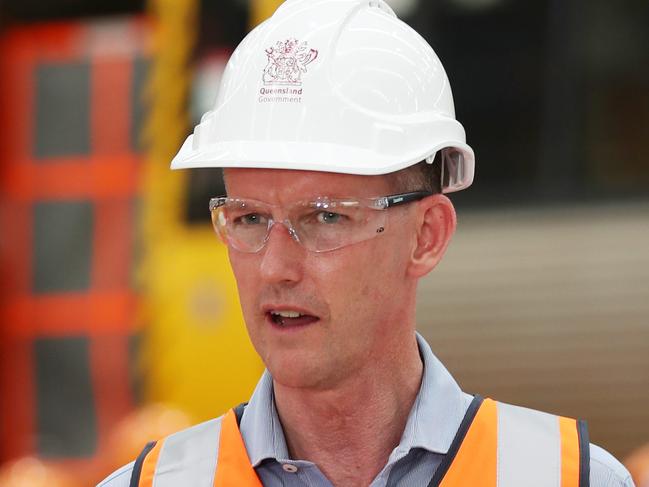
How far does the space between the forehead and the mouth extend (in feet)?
0.56

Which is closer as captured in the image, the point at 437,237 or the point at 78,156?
the point at 437,237

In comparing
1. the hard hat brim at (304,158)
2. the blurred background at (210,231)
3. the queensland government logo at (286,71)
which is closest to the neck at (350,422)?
the hard hat brim at (304,158)

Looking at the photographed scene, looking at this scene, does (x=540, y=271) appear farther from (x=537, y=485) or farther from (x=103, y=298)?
(x=537, y=485)

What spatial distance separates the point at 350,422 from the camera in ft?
6.94

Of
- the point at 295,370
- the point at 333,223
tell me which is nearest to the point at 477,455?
→ the point at 295,370

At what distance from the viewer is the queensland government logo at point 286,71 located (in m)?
2.06

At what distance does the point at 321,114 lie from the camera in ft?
6.69

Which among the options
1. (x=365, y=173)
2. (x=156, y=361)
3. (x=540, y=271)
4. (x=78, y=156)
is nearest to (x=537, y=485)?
(x=365, y=173)

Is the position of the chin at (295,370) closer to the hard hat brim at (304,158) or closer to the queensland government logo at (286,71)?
the hard hat brim at (304,158)

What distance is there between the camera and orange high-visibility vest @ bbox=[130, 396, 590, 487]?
81.1 inches

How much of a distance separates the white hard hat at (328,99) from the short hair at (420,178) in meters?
0.03

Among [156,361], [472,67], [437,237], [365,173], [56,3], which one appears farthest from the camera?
[56,3]

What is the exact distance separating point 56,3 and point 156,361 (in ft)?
5.67

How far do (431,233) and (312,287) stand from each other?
266 mm
